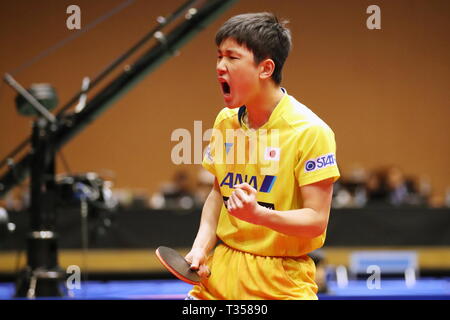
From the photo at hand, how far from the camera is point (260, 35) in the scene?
246 centimetres

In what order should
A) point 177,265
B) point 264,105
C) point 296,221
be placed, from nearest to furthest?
point 296,221 < point 177,265 < point 264,105

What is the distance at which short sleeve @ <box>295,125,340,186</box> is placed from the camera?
7.91 ft

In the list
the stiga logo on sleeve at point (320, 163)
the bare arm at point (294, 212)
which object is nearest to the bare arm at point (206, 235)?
the bare arm at point (294, 212)

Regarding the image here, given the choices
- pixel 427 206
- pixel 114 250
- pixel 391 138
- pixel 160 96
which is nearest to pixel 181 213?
pixel 114 250

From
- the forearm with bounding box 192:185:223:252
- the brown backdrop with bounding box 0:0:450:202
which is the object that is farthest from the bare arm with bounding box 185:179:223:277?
the brown backdrop with bounding box 0:0:450:202

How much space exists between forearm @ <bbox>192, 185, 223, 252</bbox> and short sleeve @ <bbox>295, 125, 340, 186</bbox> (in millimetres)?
420

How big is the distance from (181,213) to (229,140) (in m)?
5.31

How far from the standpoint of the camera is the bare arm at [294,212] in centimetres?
225

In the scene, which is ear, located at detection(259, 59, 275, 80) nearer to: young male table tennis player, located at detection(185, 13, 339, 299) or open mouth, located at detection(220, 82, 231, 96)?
young male table tennis player, located at detection(185, 13, 339, 299)

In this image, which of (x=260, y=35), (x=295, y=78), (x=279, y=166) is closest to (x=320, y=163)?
(x=279, y=166)

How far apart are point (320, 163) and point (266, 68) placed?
1.28ft

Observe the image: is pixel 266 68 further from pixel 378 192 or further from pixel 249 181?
pixel 378 192

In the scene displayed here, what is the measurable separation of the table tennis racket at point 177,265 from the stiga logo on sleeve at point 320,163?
0.55 m

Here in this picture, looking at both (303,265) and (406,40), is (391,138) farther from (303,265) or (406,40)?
(303,265)
